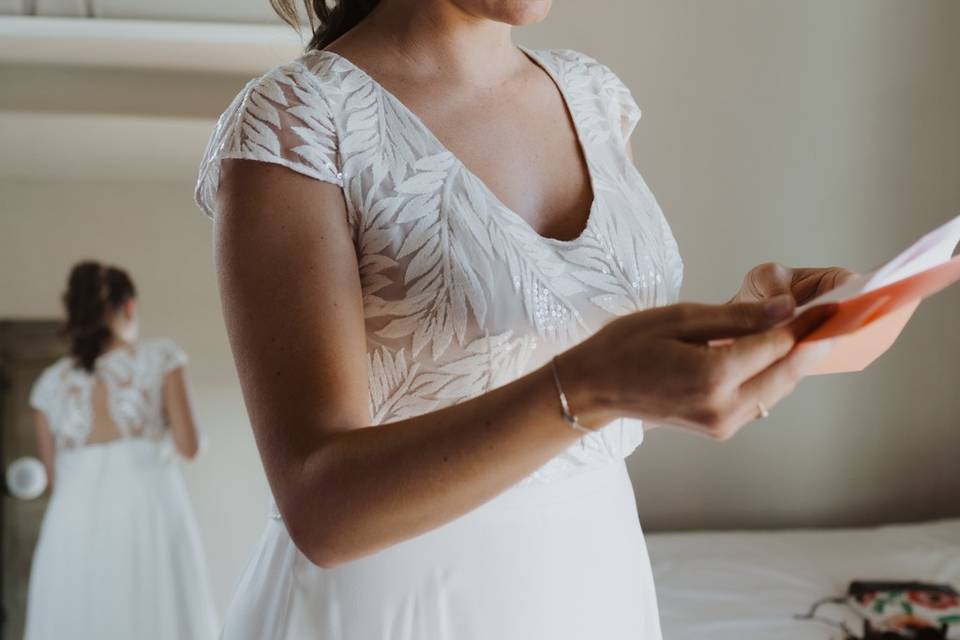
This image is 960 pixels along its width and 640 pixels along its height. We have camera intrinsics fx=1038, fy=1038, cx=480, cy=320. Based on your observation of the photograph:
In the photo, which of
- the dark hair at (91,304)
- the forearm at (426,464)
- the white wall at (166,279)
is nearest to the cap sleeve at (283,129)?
the forearm at (426,464)

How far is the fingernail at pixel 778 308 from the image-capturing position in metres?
0.63

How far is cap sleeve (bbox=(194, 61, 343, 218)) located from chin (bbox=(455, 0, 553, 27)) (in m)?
0.16

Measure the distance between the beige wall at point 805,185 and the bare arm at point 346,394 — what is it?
2.19 metres

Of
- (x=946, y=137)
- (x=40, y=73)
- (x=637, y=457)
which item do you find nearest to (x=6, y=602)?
(x=40, y=73)

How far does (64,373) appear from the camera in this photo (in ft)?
13.1

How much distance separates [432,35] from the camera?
38.4 inches

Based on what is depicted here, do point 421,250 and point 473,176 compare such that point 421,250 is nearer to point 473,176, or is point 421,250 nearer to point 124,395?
point 473,176

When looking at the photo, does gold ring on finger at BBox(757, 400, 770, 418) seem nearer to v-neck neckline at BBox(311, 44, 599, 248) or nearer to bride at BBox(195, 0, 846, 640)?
bride at BBox(195, 0, 846, 640)

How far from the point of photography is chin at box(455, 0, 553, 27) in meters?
0.88

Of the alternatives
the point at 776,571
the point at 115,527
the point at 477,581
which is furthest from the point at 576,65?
the point at 115,527

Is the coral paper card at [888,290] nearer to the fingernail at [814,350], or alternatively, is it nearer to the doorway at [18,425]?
the fingernail at [814,350]

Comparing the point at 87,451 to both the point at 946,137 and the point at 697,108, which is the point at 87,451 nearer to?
the point at 697,108

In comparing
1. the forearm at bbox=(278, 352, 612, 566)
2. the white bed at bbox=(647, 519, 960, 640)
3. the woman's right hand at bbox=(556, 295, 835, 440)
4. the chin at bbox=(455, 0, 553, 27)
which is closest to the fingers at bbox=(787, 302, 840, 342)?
the woman's right hand at bbox=(556, 295, 835, 440)

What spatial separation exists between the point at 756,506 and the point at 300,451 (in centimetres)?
248
